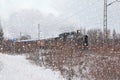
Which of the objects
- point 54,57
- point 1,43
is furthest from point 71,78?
point 1,43

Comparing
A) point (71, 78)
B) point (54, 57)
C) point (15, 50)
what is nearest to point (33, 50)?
point (54, 57)

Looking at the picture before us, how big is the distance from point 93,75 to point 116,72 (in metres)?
0.85

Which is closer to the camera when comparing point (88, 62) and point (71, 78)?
point (71, 78)

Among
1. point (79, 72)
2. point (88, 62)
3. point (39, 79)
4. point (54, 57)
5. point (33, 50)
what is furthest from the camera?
point (33, 50)

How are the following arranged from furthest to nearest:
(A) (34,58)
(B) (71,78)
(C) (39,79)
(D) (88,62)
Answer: (A) (34,58)
(D) (88,62)
(B) (71,78)
(C) (39,79)

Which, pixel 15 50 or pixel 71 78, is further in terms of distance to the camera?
pixel 15 50

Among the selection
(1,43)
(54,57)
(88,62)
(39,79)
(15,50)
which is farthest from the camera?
(1,43)

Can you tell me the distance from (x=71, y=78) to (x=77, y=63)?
2.53 metres

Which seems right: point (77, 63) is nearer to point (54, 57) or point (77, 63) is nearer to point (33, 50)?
point (54, 57)

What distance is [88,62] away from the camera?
15062 millimetres

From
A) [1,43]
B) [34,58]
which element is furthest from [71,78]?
[1,43]

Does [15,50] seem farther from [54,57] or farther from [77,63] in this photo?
[77,63]

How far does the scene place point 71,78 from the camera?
12.8 m

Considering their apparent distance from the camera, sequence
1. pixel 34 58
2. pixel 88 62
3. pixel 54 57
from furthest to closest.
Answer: pixel 34 58
pixel 54 57
pixel 88 62
